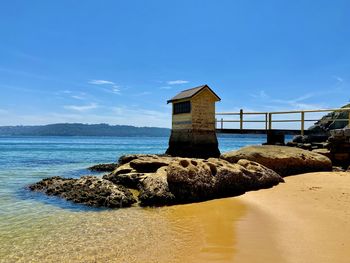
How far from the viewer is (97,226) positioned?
7344 mm

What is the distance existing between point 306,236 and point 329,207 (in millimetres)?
2416

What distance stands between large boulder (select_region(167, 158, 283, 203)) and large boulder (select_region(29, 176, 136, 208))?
156 cm

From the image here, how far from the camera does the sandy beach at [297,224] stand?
206 inches

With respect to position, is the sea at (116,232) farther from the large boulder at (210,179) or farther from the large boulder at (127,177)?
the large boulder at (127,177)

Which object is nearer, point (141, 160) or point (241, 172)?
point (241, 172)

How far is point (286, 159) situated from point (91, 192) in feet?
26.6

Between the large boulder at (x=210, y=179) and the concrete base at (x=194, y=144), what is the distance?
32.0 ft

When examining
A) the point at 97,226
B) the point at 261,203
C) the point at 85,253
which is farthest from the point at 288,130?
the point at 85,253

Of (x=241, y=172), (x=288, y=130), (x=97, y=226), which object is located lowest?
(x=97, y=226)

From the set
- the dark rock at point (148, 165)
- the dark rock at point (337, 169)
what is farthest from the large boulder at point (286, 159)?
the dark rock at point (148, 165)

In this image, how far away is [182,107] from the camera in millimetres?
22000

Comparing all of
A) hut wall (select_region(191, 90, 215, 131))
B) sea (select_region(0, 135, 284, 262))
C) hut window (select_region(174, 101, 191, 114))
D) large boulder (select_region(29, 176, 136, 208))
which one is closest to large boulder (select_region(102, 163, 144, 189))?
large boulder (select_region(29, 176, 136, 208))

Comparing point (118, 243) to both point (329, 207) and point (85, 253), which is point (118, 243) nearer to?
point (85, 253)

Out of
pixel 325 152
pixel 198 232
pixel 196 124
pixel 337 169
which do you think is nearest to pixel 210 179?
pixel 198 232
